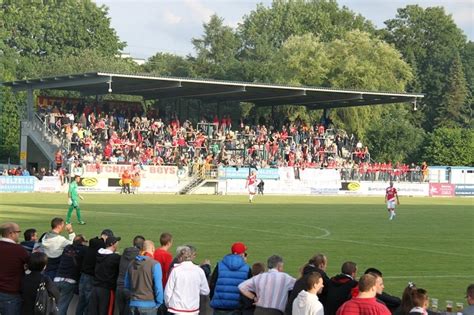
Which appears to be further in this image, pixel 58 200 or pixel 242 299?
pixel 58 200

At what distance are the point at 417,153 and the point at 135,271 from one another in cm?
9304

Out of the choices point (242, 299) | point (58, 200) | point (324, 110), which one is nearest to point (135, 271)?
point (242, 299)

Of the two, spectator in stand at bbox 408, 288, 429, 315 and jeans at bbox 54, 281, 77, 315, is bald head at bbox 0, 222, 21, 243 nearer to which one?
jeans at bbox 54, 281, 77, 315

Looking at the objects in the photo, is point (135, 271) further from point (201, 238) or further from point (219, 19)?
point (219, 19)

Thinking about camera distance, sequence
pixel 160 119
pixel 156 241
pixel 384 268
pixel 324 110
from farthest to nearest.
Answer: pixel 324 110, pixel 160 119, pixel 156 241, pixel 384 268

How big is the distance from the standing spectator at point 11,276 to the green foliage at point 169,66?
108 m

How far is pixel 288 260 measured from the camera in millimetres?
25141

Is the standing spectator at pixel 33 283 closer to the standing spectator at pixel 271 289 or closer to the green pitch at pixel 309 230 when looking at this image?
the standing spectator at pixel 271 289

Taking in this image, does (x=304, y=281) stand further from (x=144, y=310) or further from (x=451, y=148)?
(x=451, y=148)

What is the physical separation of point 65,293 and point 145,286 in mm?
2340

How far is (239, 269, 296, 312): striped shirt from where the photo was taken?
42.7 feet

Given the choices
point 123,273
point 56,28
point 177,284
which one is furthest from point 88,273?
point 56,28

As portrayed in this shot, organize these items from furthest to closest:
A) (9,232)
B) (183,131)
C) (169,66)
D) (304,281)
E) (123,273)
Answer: (169,66) < (183,131) < (123,273) < (9,232) < (304,281)

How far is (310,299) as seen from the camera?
11617mm
